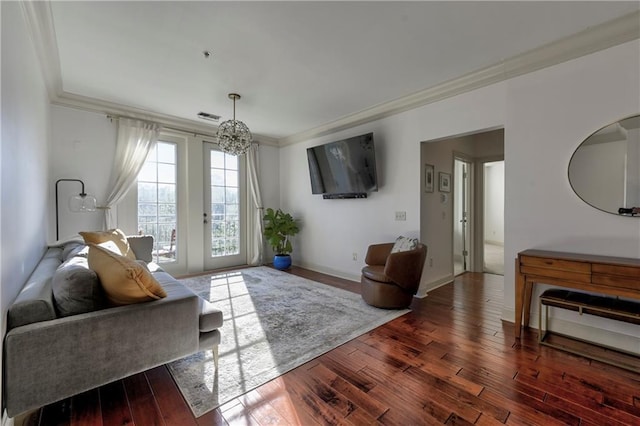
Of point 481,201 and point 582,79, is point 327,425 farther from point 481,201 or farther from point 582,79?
point 481,201

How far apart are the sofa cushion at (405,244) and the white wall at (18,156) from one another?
3200 millimetres

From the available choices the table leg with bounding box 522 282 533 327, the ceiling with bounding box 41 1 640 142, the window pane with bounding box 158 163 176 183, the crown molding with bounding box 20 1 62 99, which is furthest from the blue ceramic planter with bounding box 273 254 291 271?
the crown molding with bounding box 20 1 62 99

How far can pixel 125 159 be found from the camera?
4023 millimetres

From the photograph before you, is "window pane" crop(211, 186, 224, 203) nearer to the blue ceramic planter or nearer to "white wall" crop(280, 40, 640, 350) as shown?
the blue ceramic planter

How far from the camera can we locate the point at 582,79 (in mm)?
2416

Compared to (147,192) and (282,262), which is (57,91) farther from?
(282,262)

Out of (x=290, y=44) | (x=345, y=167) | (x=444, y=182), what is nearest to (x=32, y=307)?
(x=290, y=44)

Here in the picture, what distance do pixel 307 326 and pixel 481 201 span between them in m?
3.90

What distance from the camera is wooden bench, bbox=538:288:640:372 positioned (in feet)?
6.57

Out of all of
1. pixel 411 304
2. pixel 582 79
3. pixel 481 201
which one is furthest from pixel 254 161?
pixel 582 79

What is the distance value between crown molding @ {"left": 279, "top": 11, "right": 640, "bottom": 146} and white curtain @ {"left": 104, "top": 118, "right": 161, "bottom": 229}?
3.35 meters

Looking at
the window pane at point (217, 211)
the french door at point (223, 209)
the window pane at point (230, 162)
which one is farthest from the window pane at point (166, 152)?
the window pane at point (217, 211)

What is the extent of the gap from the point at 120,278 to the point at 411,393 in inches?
73.6

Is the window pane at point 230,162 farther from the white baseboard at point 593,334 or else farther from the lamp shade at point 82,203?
the white baseboard at point 593,334
